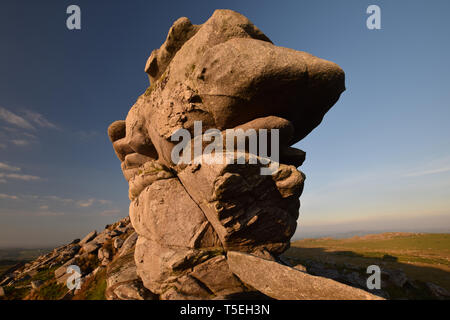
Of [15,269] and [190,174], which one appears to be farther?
[15,269]

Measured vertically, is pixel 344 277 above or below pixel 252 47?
below

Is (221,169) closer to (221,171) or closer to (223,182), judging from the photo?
(221,171)

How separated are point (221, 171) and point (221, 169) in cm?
10

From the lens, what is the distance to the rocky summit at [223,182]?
30.5 feet

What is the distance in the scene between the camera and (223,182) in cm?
900

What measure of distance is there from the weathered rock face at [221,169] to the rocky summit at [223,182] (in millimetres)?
62

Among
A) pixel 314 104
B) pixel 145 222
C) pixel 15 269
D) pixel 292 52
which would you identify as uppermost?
pixel 292 52

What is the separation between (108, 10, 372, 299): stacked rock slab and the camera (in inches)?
378

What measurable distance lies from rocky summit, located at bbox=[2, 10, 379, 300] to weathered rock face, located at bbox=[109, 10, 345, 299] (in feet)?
0.20
